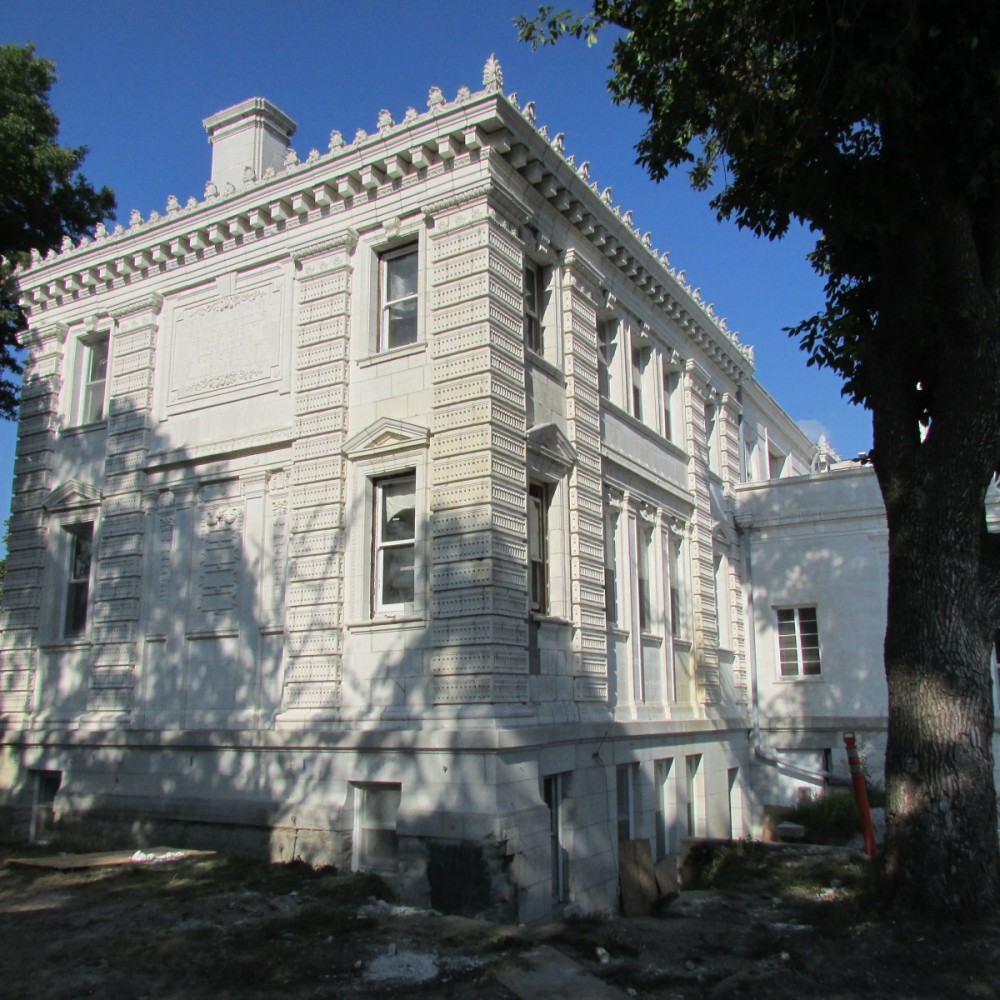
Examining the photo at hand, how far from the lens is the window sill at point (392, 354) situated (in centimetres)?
1495

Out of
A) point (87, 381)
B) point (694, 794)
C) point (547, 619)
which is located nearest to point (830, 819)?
point (694, 794)

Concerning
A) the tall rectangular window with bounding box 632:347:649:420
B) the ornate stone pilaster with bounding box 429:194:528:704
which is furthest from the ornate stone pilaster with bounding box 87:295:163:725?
the tall rectangular window with bounding box 632:347:649:420

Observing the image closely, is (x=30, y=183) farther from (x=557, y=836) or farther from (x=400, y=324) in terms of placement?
(x=557, y=836)

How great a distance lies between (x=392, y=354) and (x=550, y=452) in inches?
114

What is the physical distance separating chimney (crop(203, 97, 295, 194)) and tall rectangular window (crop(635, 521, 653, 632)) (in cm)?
999

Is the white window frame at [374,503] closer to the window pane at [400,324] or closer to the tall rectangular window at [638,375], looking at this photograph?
the window pane at [400,324]

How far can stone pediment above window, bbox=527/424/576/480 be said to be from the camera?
15.1 metres

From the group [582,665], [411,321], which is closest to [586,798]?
[582,665]

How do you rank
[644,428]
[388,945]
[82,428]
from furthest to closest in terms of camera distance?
[644,428] → [82,428] → [388,945]

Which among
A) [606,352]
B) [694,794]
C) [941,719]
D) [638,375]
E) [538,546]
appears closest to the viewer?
[941,719]

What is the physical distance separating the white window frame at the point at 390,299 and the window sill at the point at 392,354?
8 cm

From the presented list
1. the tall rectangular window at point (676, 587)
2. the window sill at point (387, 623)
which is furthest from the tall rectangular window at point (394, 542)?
the tall rectangular window at point (676, 587)

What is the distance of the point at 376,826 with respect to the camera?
541 inches

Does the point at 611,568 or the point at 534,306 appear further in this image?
the point at 611,568
